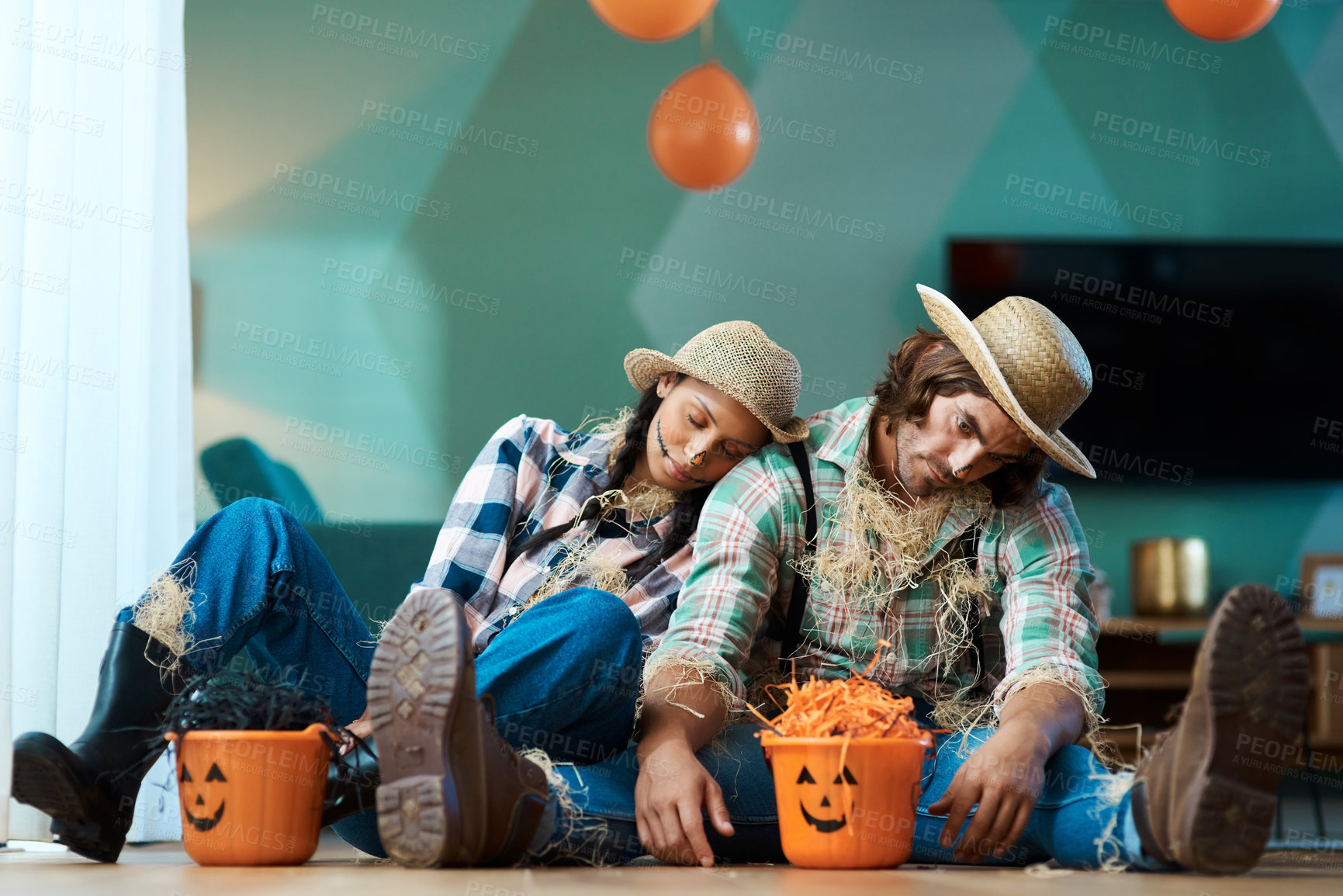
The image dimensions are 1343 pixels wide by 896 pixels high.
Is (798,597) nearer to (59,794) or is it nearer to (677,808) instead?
(677,808)

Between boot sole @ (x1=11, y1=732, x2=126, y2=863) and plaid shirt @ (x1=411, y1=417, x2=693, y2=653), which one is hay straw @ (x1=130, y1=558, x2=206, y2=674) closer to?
boot sole @ (x1=11, y1=732, x2=126, y2=863)

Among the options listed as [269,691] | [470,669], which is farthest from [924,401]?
[269,691]

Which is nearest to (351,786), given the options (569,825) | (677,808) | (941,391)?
(569,825)

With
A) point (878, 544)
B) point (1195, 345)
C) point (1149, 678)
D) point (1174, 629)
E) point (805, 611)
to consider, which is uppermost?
point (1195, 345)

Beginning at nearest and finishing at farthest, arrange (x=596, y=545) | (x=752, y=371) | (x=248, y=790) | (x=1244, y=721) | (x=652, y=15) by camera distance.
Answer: (x=1244, y=721)
(x=248, y=790)
(x=752, y=371)
(x=596, y=545)
(x=652, y=15)

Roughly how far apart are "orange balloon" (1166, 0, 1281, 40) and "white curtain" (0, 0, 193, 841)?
1929 mm

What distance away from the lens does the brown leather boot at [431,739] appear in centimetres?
109

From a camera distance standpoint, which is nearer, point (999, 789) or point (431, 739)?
point (431, 739)

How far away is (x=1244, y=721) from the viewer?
1.07 meters

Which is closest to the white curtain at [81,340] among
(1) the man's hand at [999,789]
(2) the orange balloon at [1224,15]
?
(1) the man's hand at [999,789]

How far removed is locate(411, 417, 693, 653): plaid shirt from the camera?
178 cm

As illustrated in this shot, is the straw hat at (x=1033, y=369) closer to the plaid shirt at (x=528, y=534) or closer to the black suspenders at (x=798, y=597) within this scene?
the black suspenders at (x=798, y=597)

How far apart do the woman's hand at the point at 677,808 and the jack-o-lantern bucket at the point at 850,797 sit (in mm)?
85

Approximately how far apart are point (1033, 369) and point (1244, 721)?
602 millimetres
